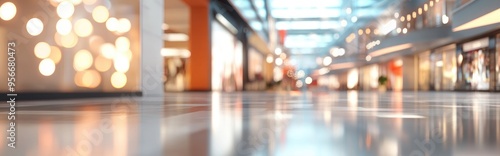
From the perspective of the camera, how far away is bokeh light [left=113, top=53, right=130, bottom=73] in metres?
10.5

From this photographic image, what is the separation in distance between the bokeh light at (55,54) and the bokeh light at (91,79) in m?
0.88

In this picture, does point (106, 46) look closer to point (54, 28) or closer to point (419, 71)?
point (54, 28)

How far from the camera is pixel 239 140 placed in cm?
174

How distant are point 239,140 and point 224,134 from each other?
0.25 meters

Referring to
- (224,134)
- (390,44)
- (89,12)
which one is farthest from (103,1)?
(390,44)

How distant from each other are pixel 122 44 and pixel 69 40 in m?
1.84

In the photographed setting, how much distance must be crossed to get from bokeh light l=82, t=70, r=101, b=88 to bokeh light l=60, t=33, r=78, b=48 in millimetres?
673

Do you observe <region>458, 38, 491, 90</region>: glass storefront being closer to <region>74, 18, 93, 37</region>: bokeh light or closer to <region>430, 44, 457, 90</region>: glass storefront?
<region>430, 44, 457, 90</region>: glass storefront

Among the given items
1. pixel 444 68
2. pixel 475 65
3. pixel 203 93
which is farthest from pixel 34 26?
pixel 444 68

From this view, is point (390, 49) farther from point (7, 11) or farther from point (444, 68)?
point (7, 11)

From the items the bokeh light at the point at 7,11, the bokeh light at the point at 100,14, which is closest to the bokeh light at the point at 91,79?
the bokeh light at the point at 100,14

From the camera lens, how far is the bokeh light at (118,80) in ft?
34.0

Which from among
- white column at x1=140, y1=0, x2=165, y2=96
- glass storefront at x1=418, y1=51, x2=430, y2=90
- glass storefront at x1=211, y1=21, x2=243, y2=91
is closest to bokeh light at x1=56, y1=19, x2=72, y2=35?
white column at x1=140, y1=0, x2=165, y2=96

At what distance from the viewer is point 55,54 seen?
27.4 ft
